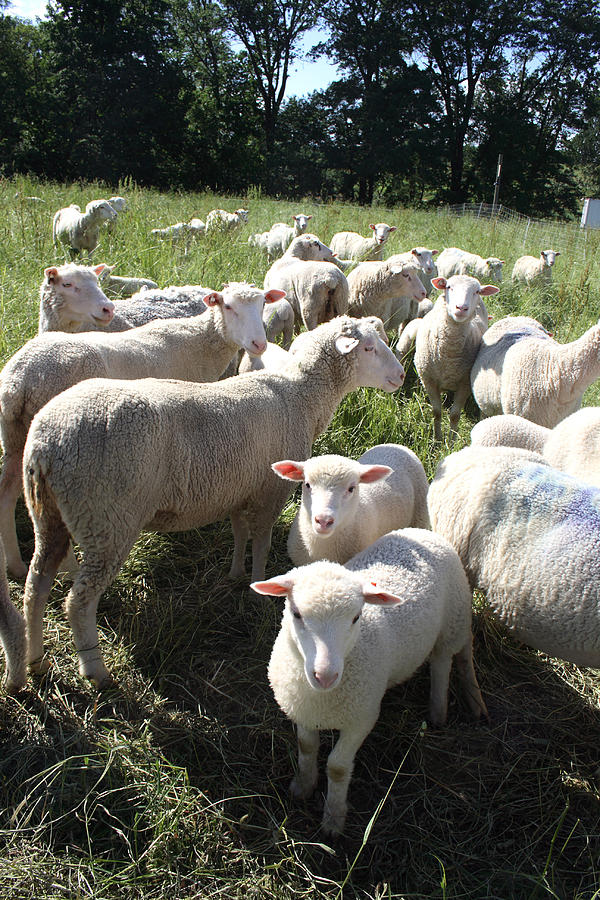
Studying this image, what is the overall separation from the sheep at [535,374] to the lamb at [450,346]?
6.6 inches

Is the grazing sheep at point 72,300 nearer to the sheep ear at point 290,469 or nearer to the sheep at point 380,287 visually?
the sheep ear at point 290,469

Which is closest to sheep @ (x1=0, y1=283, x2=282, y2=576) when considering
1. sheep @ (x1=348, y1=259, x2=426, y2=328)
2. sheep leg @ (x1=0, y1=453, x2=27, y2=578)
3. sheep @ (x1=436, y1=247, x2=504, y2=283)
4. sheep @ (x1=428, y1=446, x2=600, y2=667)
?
sheep leg @ (x1=0, y1=453, x2=27, y2=578)

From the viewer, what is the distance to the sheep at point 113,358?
9.53ft

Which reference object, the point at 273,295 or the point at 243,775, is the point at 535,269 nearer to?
the point at 273,295

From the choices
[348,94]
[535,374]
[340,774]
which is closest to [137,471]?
[340,774]

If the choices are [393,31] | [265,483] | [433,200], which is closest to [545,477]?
[265,483]

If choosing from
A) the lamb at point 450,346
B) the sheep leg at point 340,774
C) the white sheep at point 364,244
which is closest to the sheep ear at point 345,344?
the lamb at point 450,346

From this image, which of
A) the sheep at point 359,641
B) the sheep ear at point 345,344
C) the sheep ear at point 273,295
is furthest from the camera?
the sheep ear at point 273,295

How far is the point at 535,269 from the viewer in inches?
372

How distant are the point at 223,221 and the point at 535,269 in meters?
4.79

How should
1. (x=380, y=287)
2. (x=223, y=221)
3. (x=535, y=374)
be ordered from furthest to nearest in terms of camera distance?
(x=223, y=221) → (x=380, y=287) → (x=535, y=374)

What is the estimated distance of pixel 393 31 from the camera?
33.6 meters

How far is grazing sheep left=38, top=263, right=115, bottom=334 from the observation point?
3.88m

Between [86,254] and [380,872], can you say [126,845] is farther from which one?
[86,254]
